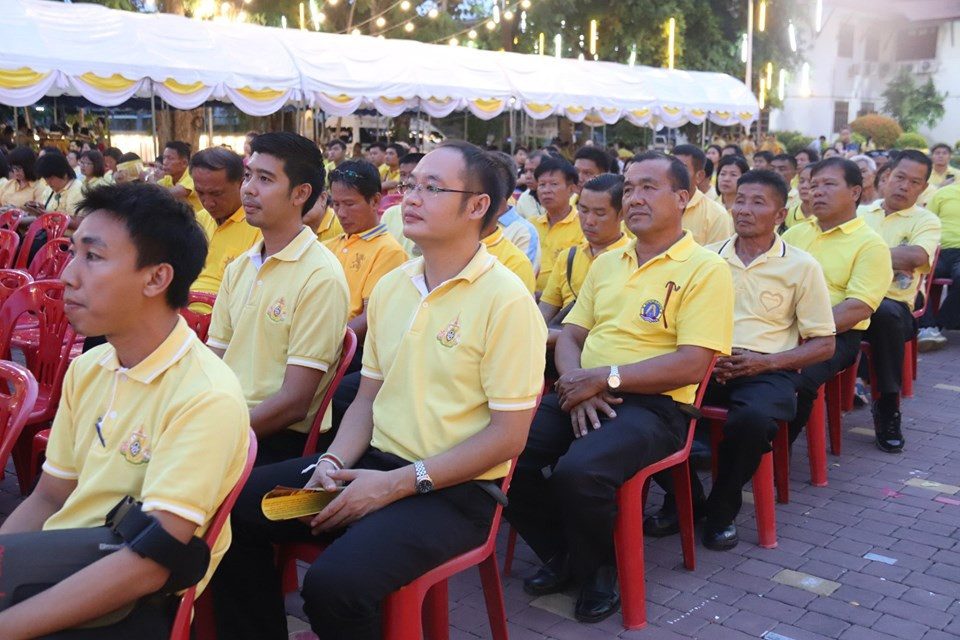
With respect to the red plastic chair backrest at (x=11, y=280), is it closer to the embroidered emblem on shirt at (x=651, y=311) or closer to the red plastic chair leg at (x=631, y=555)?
the embroidered emblem on shirt at (x=651, y=311)

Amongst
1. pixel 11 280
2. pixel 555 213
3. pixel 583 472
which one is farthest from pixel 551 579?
pixel 11 280

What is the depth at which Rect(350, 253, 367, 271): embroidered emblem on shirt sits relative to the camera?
4195 millimetres

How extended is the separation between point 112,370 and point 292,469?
764 mm

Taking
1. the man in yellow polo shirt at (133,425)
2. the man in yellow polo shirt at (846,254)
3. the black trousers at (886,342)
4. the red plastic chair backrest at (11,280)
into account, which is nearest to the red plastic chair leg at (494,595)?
the man in yellow polo shirt at (133,425)

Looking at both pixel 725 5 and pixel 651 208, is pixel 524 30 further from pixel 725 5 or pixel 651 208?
pixel 651 208

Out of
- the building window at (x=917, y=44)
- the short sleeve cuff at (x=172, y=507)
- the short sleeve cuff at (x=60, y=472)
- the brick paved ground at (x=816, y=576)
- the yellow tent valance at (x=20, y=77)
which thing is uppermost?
the building window at (x=917, y=44)

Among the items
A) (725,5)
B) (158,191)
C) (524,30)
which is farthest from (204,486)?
(725,5)

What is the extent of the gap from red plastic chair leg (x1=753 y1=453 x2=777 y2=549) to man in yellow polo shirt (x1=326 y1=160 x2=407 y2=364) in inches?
72.2

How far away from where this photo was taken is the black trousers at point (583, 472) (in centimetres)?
294

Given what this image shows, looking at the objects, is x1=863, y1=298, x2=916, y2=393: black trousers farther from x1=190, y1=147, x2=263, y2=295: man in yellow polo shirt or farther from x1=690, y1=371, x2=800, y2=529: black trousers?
x1=190, y1=147, x2=263, y2=295: man in yellow polo shirt

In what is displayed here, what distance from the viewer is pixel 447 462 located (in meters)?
2.38

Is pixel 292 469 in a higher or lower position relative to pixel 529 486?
higher

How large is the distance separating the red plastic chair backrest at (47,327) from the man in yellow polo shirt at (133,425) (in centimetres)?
155

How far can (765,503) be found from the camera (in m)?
3.68
